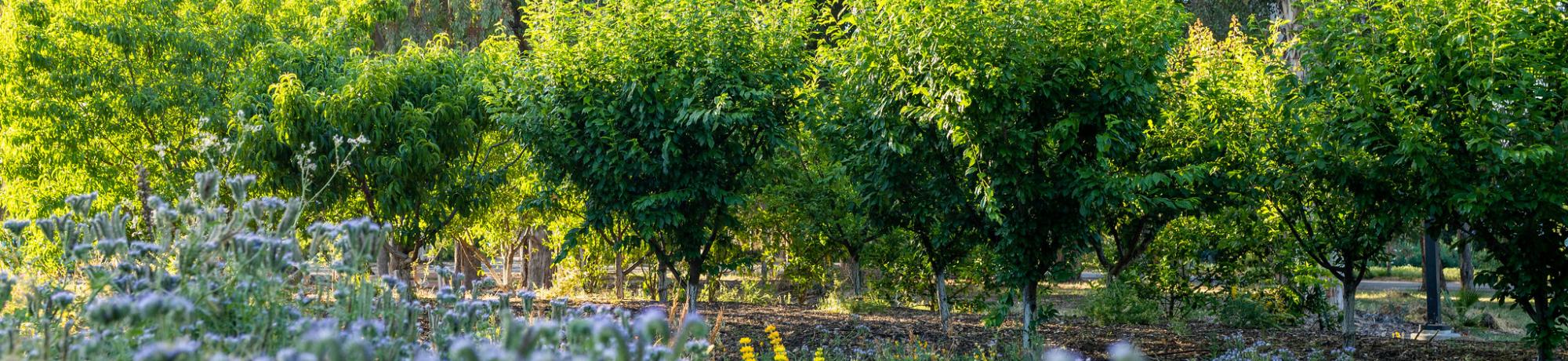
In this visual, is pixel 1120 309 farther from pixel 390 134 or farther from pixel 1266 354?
pixel 390 134

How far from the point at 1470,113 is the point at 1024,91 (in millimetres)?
2190

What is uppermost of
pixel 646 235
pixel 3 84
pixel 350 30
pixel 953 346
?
pixel 350 30

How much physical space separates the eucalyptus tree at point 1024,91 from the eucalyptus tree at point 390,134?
3.03 metres

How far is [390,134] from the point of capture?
799 cm

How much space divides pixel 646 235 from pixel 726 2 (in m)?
1.58

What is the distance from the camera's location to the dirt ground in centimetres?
691

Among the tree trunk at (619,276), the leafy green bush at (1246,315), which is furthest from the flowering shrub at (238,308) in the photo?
the tree trunk at (619,276)

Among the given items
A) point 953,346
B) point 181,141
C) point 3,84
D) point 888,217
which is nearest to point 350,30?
point 181,141

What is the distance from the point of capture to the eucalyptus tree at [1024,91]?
19.1 ft

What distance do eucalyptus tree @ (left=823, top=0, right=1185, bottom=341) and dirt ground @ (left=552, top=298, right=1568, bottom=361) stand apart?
832 millimetres

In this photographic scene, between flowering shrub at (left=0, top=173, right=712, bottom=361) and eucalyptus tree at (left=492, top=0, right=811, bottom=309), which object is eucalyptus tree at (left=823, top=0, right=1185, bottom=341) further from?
flowering shrub at (left=0, top=173, right=712, bottom=361)

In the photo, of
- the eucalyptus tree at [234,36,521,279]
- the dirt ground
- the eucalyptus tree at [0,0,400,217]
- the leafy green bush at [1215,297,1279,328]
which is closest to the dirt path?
the leafy green bush at [1215,297,1279,328]

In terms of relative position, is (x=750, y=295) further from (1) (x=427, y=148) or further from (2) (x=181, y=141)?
(2) (x=181, y=141)

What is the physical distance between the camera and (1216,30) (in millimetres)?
18984
